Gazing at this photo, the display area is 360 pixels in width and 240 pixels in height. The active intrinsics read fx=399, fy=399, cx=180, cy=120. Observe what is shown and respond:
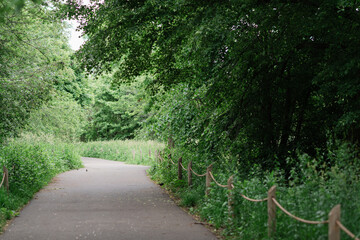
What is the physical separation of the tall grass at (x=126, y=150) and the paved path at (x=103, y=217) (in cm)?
1216

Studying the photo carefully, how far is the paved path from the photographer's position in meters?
8.17

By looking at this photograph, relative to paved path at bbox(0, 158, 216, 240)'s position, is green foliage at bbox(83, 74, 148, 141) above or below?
above

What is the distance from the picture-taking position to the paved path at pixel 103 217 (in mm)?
8172

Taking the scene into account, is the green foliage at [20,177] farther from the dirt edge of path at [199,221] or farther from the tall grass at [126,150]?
the tall grass at [126,150]

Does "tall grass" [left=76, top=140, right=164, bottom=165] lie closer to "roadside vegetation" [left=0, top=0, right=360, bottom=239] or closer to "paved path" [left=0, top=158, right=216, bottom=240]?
"paved path" [left=0, top=158, right=216, bottom=240]

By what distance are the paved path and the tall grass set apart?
12.2 meters

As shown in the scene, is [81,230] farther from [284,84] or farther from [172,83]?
[172,83]

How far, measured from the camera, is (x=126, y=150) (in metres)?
39.1

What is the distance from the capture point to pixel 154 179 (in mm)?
19422

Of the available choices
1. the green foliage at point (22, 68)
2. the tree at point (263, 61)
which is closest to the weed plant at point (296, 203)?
the tree at point (263, 61)

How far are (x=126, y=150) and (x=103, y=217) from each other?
96.4 ft

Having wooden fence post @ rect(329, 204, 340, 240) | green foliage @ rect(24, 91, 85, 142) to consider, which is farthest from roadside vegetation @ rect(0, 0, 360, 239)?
green foliage @ rect(24, 91, 85, 142)

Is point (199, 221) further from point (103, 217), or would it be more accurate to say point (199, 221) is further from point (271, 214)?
point (271, 214)

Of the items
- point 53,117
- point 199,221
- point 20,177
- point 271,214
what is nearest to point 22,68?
point 20,177
